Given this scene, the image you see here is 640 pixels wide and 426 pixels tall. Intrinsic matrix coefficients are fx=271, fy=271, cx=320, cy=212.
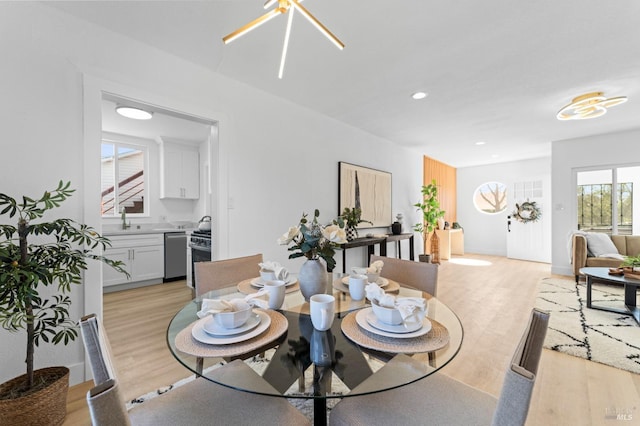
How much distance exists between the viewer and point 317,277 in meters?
1.32

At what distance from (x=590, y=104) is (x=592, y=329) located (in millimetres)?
2383

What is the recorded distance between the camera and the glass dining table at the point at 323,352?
2.86 feet

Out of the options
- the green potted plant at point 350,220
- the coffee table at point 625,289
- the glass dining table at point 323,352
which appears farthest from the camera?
the green potted plant at point 350,220

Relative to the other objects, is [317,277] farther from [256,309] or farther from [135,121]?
[135,121]

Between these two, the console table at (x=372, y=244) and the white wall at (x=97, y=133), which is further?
the console table at (x=372, y=244)

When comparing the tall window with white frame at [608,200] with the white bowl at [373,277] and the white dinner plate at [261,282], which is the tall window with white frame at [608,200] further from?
the white dinner plate at [261,282]

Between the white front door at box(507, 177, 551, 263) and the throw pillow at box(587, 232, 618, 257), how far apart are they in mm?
1637

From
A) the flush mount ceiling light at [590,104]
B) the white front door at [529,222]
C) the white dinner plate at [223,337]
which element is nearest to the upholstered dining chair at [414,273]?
the white dinner plate at [223,337]

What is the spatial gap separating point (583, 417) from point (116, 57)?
12.5 feet

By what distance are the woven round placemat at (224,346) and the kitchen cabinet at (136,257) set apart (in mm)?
3582

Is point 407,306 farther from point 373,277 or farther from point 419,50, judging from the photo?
point 419,50

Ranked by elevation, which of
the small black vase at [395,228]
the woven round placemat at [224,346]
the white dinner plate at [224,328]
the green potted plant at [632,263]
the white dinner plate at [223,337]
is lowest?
the green potted plant at [632,263]

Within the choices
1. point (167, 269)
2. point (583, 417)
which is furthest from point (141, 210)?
point (583, 417)

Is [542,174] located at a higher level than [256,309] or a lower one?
higher
